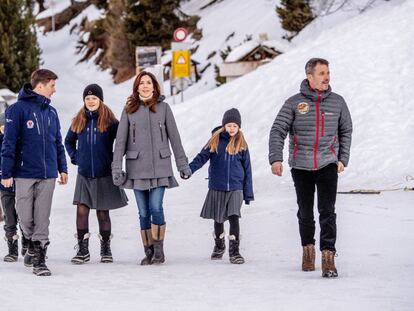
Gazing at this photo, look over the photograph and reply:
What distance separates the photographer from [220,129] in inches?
336

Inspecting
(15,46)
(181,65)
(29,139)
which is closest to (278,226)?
(29,139)

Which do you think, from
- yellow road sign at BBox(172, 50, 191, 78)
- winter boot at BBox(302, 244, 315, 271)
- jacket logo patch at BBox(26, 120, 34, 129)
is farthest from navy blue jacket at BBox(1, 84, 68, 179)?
yellow road sign at BBox(172, 50, 191, 78)

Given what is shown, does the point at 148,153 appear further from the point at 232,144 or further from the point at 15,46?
the point at 15,46

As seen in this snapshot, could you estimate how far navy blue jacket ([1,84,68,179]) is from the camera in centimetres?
755

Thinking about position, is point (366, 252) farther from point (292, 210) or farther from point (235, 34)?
point (235, 34)

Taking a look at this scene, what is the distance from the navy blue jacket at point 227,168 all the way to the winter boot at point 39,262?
5.38 feet

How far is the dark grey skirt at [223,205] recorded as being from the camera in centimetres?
841

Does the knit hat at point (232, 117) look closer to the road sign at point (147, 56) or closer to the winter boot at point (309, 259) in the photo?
the winter boot at point (309, 259)

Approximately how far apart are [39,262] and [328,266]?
241cm

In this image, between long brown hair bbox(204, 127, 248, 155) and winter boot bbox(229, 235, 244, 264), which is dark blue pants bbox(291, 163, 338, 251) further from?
long brown hair bbox(204, 127, 248, 155)

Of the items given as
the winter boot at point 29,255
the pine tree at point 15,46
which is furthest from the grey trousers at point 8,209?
the pine tree at point 15,46

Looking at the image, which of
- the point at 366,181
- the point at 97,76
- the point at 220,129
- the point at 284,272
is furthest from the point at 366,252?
the point at 97,76

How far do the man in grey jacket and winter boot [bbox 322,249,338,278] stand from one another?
6cm

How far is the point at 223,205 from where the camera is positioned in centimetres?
845
